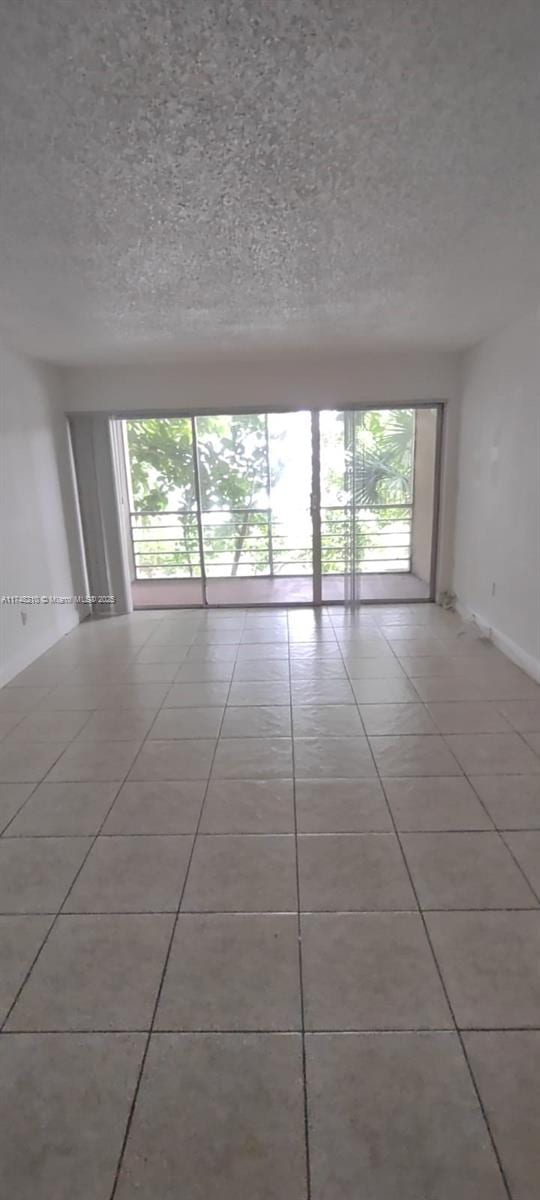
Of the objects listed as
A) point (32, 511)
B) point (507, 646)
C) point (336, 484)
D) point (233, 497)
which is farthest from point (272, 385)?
point (507, 646)

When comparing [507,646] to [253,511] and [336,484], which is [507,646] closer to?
[336,484]

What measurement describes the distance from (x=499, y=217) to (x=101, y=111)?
1.43 metres

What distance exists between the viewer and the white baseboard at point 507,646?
3.28 meters

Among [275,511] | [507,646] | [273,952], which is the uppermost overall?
[275,511]

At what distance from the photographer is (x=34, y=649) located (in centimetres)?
393

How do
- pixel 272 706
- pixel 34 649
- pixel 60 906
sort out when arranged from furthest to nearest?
1. pixel 34 649
2. pixel 272 706
3. pixel 60 906

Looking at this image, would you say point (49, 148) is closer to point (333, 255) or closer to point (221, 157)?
point (221, 157)

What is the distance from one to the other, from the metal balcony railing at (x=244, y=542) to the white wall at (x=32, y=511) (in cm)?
181

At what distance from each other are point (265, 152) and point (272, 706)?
2.38 meters

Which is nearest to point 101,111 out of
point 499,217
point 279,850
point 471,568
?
point 499,217

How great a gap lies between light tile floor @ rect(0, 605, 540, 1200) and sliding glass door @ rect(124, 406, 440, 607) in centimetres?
257

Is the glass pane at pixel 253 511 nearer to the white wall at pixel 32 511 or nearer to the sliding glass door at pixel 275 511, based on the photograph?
the sliding glass door at pixel 275 511

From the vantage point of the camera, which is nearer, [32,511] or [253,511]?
[32,511]

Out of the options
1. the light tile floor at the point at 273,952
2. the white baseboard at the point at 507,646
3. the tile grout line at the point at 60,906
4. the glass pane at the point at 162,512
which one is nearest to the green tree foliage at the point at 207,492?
the glass pane at the point at 162,512
